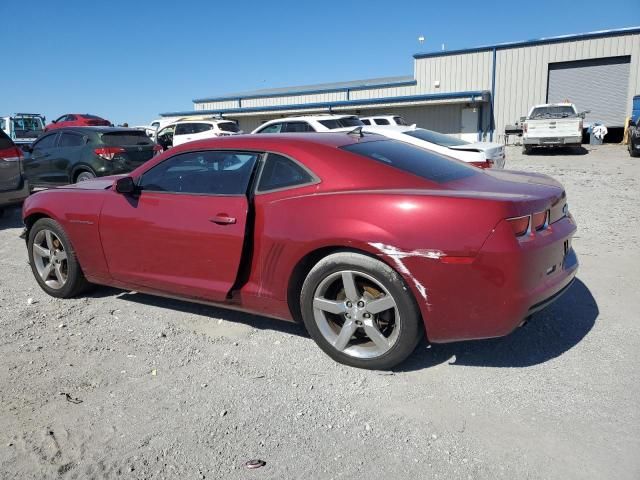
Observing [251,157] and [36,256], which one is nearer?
[251,157]

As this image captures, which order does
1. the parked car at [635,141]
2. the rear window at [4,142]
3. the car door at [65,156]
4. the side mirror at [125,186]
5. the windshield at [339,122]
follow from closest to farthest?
the side mirror at [125,186] → the rear window at [4,142] → the car door at [65,156] → the windshield at [339,122] → the parked car at [635,141]

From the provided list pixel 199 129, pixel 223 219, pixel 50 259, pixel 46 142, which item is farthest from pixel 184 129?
pixel 223 219

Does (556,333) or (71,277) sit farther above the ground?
(71,277)

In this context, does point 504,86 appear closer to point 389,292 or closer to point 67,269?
point 67,269

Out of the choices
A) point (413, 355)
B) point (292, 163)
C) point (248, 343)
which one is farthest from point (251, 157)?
point (413, 355)

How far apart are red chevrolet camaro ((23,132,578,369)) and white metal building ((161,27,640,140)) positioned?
26.0 metres

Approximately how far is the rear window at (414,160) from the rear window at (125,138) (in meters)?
7.68

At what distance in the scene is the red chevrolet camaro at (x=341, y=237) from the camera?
9.81 feet

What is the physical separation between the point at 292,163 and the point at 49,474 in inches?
88.8

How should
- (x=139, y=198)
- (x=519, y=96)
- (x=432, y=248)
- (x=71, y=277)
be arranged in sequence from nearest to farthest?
(x=432, y=248) < (x=139, y=198) < (x=71, y=277) < (x=519, y=96)

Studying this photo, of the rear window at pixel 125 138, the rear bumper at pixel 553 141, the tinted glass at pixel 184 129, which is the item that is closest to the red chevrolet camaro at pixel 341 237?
Result: the rear window at pixel 125 138

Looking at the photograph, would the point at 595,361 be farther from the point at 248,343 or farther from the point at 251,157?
the point at 251,157

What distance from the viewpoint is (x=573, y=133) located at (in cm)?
1916

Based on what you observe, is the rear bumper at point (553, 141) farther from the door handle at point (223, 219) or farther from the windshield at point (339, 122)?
the door handle at point (223, 219)
